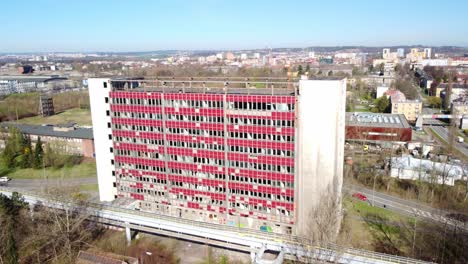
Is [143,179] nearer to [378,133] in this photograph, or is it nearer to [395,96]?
[378,133]

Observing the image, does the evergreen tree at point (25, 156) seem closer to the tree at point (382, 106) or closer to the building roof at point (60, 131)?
the building roof at point (60, 131)

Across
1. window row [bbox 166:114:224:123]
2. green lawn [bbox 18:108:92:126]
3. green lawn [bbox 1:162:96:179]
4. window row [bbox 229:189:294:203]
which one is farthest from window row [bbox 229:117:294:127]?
green lawn [bbox 18:108:92:126]

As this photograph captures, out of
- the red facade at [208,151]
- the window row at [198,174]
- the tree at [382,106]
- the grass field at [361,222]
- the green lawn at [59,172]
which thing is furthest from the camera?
the tree at [382,106]

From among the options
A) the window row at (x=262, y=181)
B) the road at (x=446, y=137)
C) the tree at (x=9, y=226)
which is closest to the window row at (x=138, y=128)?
the window row at (x=262, y=181)

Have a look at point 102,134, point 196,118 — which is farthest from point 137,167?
point 196,118

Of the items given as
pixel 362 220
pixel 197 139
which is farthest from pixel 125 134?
pixel 362 220

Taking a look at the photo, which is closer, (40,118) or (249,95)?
(249,95)

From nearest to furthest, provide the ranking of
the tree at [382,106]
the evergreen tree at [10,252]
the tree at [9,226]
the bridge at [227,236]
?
the bridge at [227,236], the evergreen tree at [10,252], the tree at [9,226], the tree at [382,106]

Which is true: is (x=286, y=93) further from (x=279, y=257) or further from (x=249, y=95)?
(x=279, y=257)
